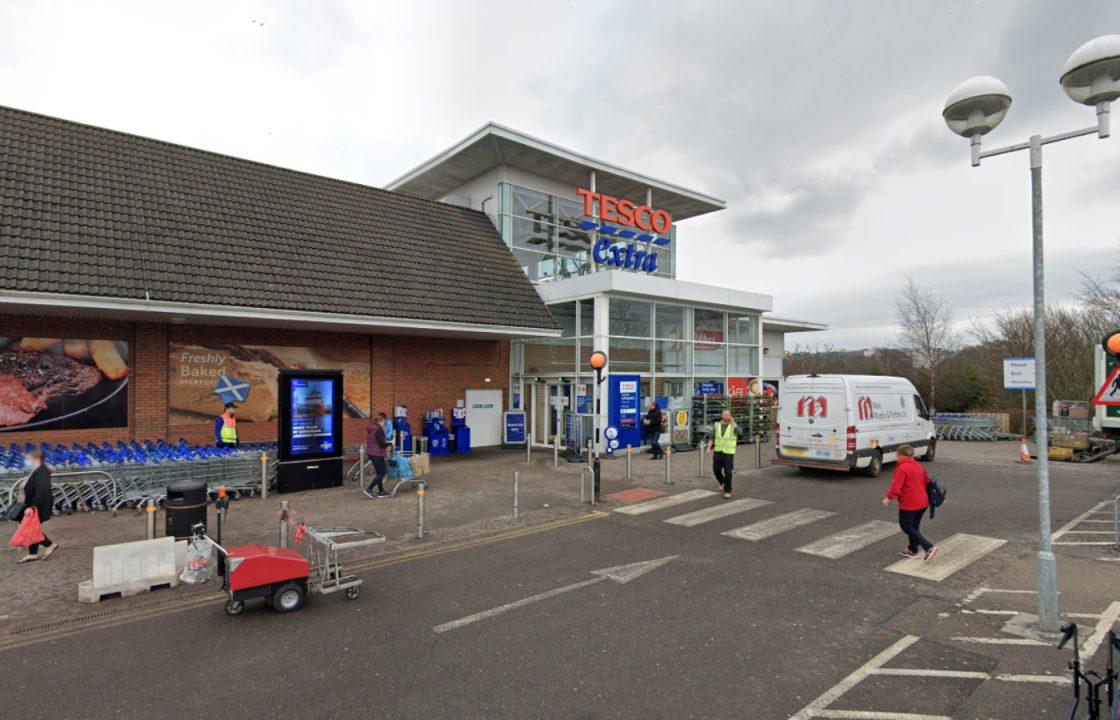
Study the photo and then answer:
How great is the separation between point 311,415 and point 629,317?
1005 centimetres

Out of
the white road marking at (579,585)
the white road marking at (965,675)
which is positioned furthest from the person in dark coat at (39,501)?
the white road marking at (965,675)

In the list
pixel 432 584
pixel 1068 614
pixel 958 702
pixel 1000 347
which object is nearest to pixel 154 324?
pixel 432 584

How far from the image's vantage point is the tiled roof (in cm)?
1155

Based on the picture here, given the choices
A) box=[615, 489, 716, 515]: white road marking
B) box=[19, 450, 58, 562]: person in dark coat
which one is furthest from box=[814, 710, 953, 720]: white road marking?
box=[19, 450, 58, 562]: person in dark coat

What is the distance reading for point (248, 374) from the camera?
47.5 ft

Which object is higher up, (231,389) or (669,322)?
(669,322)

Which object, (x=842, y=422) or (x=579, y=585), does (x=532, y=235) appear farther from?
(x=579, y=585)

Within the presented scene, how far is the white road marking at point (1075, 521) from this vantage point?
9.10 meters

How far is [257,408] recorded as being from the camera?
48.1 ft

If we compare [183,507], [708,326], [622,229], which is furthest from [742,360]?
[183,507]

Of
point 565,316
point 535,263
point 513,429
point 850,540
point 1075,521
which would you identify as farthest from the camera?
point 535,263

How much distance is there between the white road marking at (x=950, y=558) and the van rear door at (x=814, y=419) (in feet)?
15.2

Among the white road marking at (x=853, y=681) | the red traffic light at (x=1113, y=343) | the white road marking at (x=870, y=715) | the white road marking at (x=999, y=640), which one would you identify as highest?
the red traffic light at (x=1113, y=343)

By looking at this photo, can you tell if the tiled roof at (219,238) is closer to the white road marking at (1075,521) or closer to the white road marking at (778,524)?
the white road marking at (778,524)
